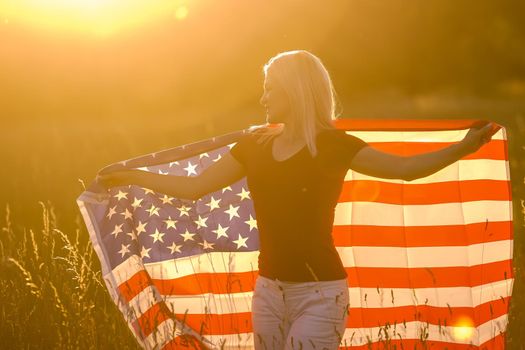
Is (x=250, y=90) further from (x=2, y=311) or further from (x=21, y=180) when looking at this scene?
(x=2, y=311)

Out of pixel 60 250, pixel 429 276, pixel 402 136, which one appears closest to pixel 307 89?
pixel 402 136

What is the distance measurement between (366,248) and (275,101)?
180 centimetres

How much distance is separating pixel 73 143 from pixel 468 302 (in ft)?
51.1

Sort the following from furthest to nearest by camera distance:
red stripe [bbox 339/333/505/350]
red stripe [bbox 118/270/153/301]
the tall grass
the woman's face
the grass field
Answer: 1. red stripe [bbox 118/270/153/301]
2. red stripe [bbox 339/333/505/350]
3. the grass field
4. the tall grass
5. the woman's face

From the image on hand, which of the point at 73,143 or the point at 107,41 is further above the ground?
the point at 107,41

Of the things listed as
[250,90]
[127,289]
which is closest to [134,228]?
[127,289]

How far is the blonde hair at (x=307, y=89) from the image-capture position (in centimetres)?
425

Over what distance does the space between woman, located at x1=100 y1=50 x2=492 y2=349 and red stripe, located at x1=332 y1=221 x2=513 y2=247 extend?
139cm

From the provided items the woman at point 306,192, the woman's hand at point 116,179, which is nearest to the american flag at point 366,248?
the woman's hand at point 116,179

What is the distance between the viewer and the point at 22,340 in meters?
5.53

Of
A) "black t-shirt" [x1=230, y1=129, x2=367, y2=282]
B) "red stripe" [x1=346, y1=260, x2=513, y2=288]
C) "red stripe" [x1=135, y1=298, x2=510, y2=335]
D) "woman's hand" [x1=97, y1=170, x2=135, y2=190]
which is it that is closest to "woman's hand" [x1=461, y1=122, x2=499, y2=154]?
"black t-shirt" [x1=230, y1=129, x2=367, y2=282]

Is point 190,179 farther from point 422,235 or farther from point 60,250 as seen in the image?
point 60,250

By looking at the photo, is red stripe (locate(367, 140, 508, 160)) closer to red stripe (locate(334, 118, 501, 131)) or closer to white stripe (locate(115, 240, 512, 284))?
red stripe (locate(334, 118, 501, 131))

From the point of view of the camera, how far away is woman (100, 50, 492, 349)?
4211 mm
